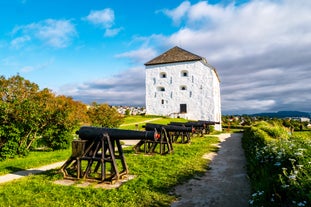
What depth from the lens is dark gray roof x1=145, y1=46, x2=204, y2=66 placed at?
40156mm

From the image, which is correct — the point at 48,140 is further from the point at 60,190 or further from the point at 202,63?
the point at 202,63

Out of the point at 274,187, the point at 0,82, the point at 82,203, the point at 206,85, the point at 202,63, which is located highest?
the point at 202,63

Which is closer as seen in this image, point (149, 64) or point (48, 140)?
point (48, 140)

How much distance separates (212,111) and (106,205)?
1373 inches

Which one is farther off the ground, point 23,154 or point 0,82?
point 0,82

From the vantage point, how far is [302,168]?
3885 millimetres

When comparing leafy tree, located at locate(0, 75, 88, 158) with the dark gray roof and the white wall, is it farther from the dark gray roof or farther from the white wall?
the dark gray roof

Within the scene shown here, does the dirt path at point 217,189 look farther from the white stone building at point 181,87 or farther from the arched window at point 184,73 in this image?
the arched window at point 184,73

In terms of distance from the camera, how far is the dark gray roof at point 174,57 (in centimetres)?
4016

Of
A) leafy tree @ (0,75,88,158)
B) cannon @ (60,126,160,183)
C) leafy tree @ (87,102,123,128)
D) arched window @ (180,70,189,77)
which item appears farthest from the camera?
arched window @ (180,70,189,77)

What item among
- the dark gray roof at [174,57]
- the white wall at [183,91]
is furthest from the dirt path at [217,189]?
the dark gray roof at [174,57]

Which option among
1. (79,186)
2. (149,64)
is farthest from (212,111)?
(79,186)

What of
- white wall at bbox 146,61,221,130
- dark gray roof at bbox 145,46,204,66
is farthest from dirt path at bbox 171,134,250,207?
dark gray roof at bbox 145,46,204,66

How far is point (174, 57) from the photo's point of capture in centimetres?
4153
